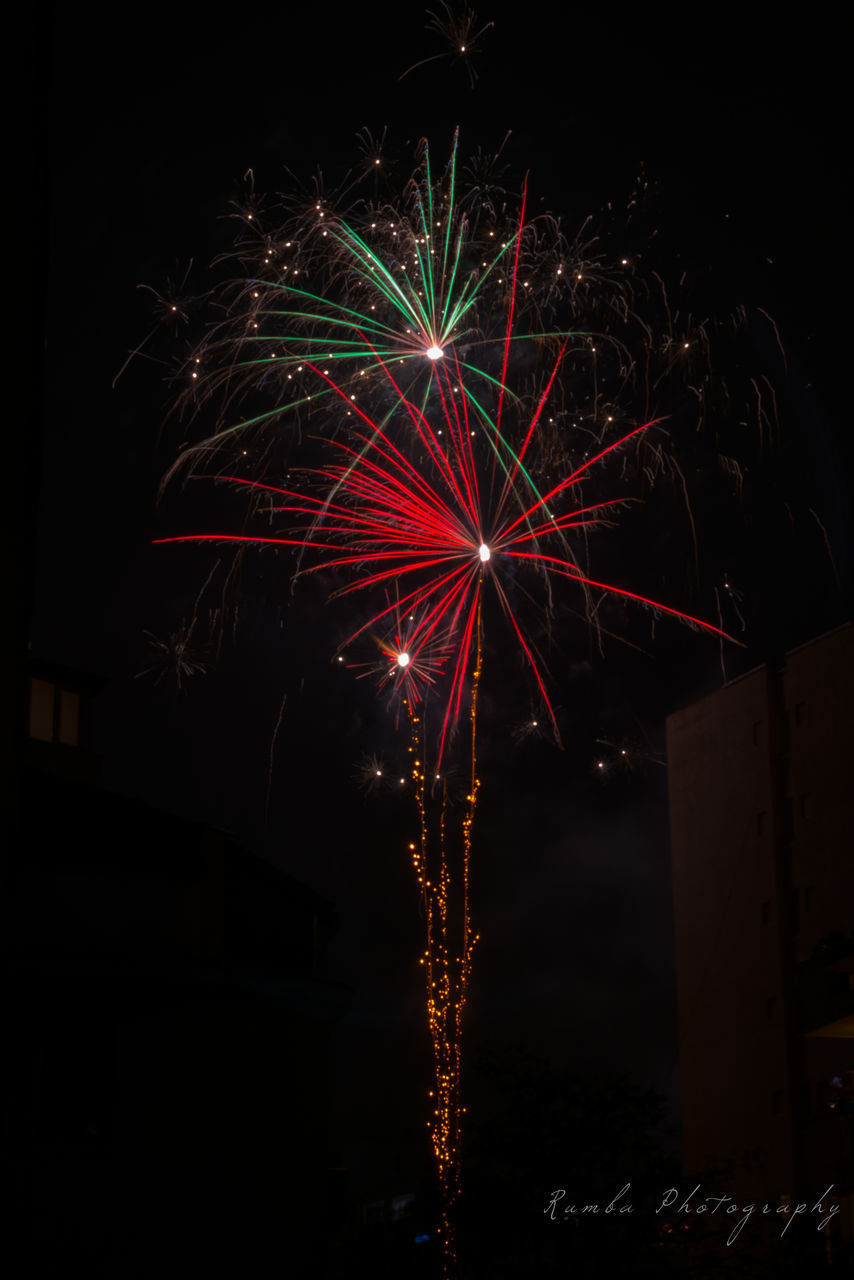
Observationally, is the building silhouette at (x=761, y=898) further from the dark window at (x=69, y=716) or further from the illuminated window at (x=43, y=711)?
the illuminated window at (x=43, y=711)

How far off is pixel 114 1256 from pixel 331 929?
6.72m

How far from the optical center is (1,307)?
296 cm

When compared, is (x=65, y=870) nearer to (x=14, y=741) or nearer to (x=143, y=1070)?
(x=143, y=1070)

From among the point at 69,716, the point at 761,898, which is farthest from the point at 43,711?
the point at 761,898

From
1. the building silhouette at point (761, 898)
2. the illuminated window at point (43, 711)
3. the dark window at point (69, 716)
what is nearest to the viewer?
the illuminated window at point (43, 711)

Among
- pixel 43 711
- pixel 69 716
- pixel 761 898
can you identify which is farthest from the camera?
pixel 761 898

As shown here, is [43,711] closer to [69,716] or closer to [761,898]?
[69,716]

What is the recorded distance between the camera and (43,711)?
70.2ft

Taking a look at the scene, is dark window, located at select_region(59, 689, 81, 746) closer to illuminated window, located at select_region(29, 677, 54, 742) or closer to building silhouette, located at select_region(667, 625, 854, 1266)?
illuminated window, located at select_region(29, 677, 54, 742)

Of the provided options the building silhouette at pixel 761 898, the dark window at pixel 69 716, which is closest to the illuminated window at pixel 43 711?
the dark window at pixel 69 716

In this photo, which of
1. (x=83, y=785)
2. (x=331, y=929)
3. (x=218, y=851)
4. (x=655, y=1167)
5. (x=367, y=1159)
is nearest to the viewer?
(x=655, y=1167)

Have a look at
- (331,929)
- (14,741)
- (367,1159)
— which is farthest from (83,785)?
(367,1159)

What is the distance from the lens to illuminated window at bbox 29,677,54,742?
21.1 meters

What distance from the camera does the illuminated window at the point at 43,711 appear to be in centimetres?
2114
